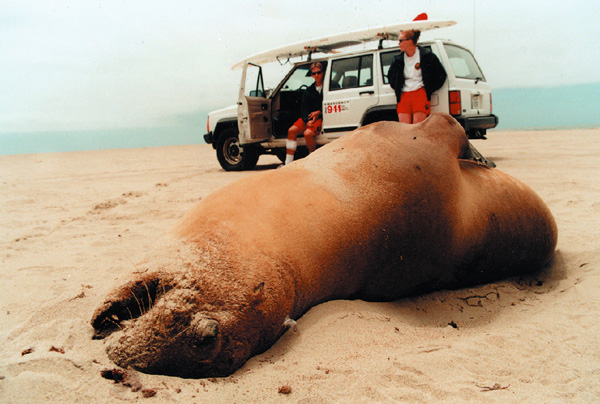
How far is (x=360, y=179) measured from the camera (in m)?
2.44

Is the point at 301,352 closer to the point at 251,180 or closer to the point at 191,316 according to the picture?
the point at 191,316

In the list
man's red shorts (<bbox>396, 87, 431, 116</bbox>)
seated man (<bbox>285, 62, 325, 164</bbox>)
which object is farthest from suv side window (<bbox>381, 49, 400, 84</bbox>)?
man's red shorts (<bbox>396, 87, 431, 116</bbox>)

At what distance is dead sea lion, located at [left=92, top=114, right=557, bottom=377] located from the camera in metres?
1.80

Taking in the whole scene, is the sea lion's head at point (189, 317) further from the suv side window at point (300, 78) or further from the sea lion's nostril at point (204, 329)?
the suv side window at point (300, 78)

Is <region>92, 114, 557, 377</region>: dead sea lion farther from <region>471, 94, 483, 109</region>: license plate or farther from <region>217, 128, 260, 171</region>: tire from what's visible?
<region>217, 128, 260, 171</region>: tire

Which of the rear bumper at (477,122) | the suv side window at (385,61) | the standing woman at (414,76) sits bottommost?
the rear bumper at (477,122)

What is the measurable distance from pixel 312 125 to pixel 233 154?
2875 mm

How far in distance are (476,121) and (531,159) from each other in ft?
9.44

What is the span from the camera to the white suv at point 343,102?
24.0 ft

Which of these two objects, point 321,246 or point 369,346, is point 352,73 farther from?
point 369,346

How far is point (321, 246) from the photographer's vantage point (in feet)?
7.08

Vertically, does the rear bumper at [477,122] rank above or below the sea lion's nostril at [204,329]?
above

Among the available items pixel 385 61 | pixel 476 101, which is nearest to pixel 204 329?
pixel 385 61

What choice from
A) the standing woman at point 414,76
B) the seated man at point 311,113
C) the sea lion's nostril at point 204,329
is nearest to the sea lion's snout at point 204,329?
the sea lion's nostril at point 204,329
